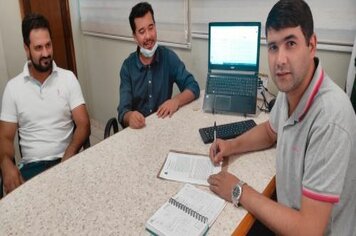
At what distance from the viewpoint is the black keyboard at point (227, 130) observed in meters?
1.40

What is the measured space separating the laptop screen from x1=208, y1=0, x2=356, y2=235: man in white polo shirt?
2.45ft

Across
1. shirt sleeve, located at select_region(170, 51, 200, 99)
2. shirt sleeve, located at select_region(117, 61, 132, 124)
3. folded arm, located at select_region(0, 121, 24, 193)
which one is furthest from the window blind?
folded arm, located at select_region(0, 121, 24, 193)

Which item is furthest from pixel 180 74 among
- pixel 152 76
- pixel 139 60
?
pixel 139 60

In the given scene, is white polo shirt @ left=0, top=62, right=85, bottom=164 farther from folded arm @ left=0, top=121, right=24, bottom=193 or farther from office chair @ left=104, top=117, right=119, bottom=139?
office chair @ left=104, top=117, right=119, bottom=139

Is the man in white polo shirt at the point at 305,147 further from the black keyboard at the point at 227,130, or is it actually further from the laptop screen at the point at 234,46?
the laptop screen at the point at 234,46

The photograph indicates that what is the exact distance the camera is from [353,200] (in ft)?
3.08

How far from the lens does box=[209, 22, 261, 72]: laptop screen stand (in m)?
1.68

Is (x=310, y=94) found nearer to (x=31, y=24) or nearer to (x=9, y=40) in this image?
(x=31, y=24)

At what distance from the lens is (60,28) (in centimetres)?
319

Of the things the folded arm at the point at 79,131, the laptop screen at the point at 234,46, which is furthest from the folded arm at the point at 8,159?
the laptop screen at the point at 234,46

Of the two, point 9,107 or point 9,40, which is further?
point 9,40

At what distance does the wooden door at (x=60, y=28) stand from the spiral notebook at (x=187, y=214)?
8.35ft

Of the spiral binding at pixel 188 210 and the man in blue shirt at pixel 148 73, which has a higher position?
the man in blue shirt at pixel 148 73

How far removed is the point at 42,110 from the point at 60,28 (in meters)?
1.66
